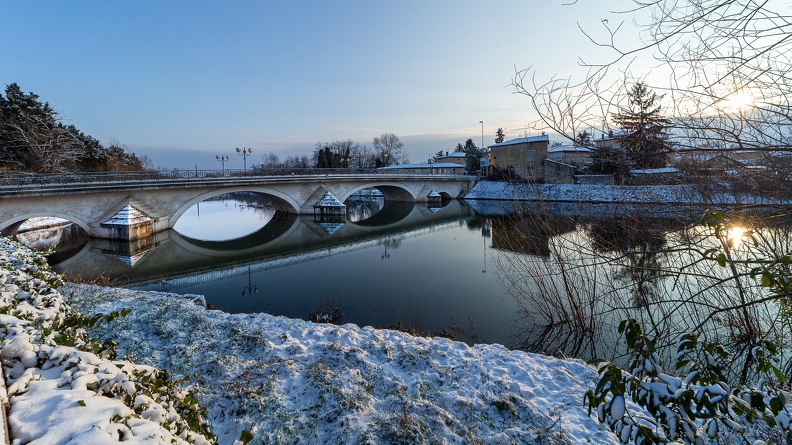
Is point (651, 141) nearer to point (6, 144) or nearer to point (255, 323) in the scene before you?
point (255, 323)

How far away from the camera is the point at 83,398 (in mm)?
1805

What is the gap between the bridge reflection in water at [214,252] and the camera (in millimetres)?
14469

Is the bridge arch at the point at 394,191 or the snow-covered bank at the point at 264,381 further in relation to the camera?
the bridge arch at the point at 394,191

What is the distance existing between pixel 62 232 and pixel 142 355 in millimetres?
26636

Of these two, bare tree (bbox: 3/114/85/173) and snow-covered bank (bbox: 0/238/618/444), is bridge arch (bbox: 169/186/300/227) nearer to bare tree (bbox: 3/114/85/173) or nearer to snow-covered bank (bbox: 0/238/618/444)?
bare tree (bbox: 3/114/85/173)

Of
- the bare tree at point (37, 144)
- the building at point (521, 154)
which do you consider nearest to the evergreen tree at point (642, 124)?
the bare tree at point (37, 144)

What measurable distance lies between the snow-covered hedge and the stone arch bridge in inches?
871

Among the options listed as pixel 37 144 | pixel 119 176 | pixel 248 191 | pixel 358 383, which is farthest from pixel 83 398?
pixel 37 144

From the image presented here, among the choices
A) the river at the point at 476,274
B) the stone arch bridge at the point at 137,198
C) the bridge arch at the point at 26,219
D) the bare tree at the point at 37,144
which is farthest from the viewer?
the bare tree at the point at 37,144

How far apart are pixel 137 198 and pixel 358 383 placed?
78.1 feet

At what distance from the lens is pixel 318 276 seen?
14039mm

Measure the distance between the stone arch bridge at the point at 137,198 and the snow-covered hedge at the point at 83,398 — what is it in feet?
72.6

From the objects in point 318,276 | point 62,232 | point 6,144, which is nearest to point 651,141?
point 318,276

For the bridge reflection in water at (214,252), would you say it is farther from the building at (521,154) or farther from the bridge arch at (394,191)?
the building at (521,154)
